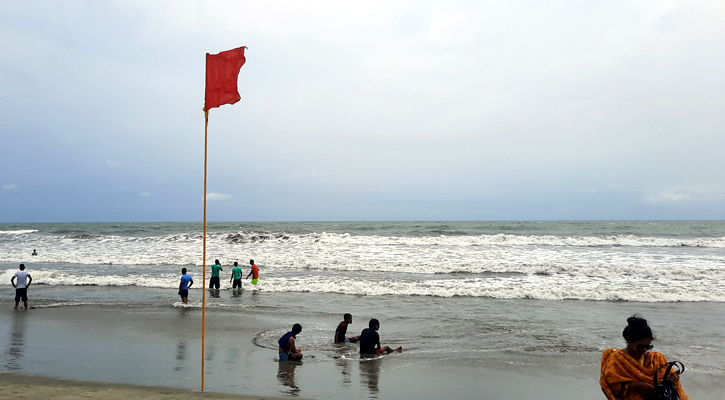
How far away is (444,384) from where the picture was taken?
7.59 metres

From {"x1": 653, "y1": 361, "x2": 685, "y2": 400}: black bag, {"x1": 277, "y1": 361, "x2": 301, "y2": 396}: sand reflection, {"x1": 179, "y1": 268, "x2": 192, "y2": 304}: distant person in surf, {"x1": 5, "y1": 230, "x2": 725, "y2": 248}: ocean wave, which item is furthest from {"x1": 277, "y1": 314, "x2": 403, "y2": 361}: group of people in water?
{"x1": 5, "y1": 230, "x2": 725, "y2": 248}: ocean wave

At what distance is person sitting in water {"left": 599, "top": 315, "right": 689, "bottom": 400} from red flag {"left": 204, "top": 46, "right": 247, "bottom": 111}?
6.05 m

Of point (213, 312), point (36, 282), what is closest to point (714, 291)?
point (213, 312)

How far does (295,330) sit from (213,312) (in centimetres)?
558

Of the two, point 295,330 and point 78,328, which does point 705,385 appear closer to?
point 295,330

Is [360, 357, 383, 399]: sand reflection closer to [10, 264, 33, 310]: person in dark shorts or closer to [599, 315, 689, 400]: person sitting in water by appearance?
[599, 315, 689, 400]: person sitting in water

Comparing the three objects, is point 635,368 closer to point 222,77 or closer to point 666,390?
point 666,390

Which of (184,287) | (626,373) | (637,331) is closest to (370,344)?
(626,373)

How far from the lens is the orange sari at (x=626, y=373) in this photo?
3.42 m

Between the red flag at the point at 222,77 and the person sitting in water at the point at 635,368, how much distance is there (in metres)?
6.05

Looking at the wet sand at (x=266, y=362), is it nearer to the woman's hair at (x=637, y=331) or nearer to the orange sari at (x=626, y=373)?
the orange sari at (x=626, y=373)

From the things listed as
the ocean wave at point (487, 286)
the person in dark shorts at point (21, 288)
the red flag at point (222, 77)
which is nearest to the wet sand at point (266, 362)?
the person in dark shorts at point (21, 288)

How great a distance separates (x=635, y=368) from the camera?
135 inches

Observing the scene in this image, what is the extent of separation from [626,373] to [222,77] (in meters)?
6.49
